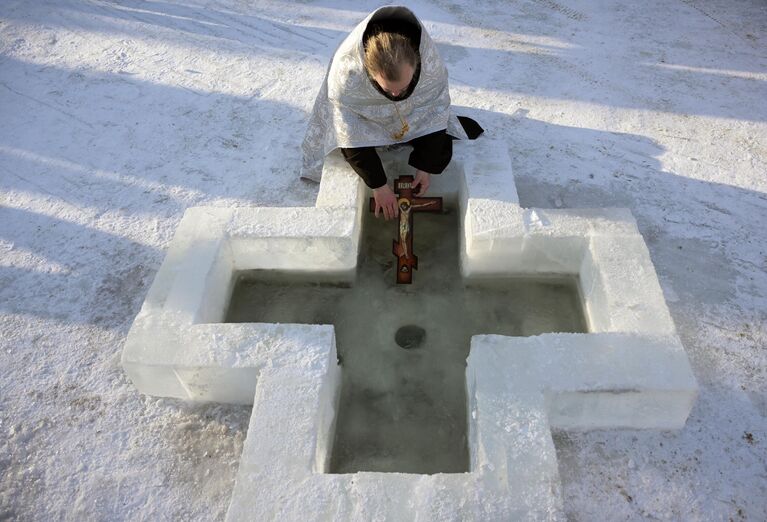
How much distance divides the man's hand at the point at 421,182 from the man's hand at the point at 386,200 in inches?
6.0

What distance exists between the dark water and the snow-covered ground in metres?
0.45

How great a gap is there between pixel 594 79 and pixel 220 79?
8.96 ft

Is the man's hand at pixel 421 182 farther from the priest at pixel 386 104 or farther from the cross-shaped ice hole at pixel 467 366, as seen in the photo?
the cross-shaped ice hole at pixel 467 366

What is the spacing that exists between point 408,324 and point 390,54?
3.79ft

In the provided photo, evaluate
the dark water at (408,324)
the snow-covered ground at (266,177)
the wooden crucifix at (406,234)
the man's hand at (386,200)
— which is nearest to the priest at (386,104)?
the man's hand at (386,200)

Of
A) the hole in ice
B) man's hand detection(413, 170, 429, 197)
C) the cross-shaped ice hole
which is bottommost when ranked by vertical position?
the hole in ice

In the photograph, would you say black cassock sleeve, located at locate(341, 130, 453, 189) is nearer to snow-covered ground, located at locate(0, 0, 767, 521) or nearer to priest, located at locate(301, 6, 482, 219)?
priest, located at locate(301, 6, 482, 219)

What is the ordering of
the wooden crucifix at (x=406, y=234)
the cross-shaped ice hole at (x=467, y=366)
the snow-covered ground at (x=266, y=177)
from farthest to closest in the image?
the wooden crucifix at (x=406, y=234) < the snow-covered ground at (x=266, y=177) < the cross-shaped ice hole at (x=467, y=366)

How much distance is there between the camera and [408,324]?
8.13 feet

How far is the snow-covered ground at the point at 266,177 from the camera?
6.70 ft

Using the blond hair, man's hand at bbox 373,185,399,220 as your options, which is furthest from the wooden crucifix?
the blond hair

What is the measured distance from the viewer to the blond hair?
2.07 m

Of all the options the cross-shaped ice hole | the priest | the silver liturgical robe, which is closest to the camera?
the cross-shaped ice hole

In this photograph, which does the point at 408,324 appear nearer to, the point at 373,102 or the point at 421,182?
the point at 421,182
